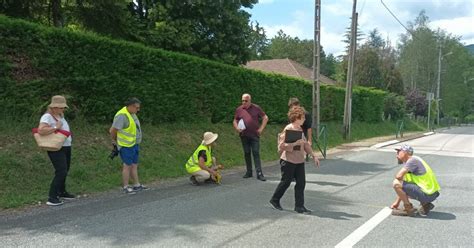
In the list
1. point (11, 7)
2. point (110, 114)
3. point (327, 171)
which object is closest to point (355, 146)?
point (327, 171)

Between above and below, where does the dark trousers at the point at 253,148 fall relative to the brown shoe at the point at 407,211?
above

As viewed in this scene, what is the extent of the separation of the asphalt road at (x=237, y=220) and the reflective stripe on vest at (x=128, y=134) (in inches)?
37.3

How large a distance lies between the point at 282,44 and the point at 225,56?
62.6 meters

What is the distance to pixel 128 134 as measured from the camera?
8.29 m

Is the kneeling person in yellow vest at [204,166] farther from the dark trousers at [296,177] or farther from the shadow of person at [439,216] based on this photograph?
the shadow of person at [439,216]

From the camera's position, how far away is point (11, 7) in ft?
46.3

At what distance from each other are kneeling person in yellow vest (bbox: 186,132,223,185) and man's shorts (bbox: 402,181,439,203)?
3965 millimetres

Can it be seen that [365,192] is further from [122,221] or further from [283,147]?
[122,221]

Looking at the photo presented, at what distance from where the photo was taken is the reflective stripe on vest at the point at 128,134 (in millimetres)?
8258

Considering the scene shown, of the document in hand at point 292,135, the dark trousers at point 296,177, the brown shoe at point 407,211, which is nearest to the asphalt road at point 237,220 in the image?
the brown shoe at point 407,211

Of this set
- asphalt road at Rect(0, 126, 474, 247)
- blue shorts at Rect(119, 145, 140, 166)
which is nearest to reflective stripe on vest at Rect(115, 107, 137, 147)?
blue shorts at Rect(119, 145, 140, 166)

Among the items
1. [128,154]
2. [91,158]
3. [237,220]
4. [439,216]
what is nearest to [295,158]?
[237,220]

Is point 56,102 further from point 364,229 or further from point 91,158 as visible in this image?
point 364,229

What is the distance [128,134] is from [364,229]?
4.45 metres
